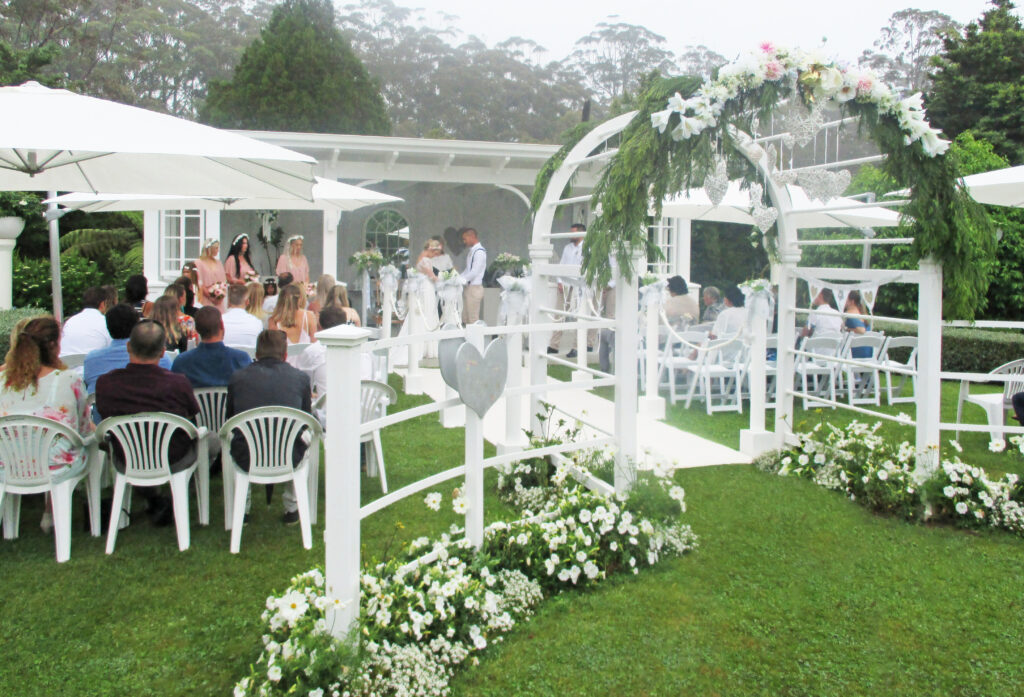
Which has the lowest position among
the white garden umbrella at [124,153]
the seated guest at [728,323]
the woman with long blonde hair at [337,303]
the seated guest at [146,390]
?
the seated guest at [146,390]

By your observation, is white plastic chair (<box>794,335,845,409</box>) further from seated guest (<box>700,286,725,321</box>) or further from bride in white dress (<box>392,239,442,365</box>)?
bride in white dress (<box>392,239,442,365</box>)

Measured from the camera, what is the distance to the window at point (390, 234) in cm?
1725

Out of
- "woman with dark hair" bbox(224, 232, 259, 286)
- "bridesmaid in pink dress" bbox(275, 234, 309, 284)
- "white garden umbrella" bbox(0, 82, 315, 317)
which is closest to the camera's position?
"white garden umbrella" bbox(0, 82, 315, 317)

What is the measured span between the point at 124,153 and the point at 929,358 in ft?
15.9

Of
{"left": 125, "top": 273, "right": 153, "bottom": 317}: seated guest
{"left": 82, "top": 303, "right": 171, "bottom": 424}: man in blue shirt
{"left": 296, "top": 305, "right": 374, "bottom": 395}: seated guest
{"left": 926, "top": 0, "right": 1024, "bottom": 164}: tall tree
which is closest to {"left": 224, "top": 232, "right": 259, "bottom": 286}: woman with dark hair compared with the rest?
{"left": 125, "top": 273, "right": 153, "bottom": 317}: seated guest

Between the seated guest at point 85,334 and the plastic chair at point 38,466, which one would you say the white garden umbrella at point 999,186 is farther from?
the seated guest at point 85,334

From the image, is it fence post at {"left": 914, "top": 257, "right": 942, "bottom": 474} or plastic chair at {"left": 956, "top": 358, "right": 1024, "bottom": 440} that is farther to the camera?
plastic chair at {"left": 956, "top": 358, "right": 1024, "bottom": 440}

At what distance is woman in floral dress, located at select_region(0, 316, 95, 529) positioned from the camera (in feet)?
14.5

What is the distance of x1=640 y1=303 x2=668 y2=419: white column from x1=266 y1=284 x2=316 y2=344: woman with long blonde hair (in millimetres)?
3267

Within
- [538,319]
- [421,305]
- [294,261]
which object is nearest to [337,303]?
[421,305]

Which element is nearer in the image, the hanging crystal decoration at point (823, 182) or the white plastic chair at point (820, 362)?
the hanging crystal decoration at point (823, 182)

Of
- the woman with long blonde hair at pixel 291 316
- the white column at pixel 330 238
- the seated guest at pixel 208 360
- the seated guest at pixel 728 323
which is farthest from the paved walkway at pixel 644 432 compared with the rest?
the white column at pixel 330 238

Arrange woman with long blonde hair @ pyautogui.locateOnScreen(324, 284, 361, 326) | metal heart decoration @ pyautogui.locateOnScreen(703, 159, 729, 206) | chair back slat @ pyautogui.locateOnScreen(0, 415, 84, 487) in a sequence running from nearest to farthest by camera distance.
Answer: chair back slat @ pyautogui.locateOnScreen(0, 415, 84, 487)
metal heart decoration @ pyautogui.locateOnScreen(703, 159, 729, 206)
woman with long blonde hair @ pyautogui.locateOnScreen(324, 284, 361, 326)

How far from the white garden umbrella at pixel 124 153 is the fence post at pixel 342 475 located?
1.79m
